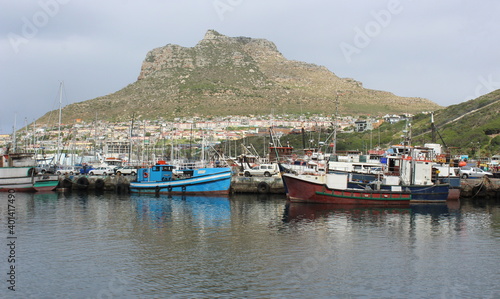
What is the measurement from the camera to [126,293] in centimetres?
2041

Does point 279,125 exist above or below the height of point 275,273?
above

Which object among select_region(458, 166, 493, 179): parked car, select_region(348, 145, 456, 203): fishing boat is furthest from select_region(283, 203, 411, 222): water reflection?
select_region(458, 166, 493, 179): parked car

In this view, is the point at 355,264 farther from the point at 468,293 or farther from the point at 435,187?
the point at 435,187

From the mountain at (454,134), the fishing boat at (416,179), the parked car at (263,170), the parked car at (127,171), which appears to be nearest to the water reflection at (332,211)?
the fishing boat at (416,179)

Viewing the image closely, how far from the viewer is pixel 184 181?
56094 mm

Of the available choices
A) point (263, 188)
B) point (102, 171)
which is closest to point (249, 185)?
point (263, 188)

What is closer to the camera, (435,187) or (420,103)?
(435,187)

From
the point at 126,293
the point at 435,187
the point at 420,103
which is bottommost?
the point at 126,293

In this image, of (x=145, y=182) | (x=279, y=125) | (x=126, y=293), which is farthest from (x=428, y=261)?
(x=279, y=125)

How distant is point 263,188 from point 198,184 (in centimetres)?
730

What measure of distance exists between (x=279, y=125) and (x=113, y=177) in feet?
301

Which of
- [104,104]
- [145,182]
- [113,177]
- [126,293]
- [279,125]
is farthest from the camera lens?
[104,104]

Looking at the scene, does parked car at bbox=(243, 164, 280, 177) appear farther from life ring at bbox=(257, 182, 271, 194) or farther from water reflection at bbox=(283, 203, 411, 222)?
water reflection at bbox=(283, 203, 411, 222)

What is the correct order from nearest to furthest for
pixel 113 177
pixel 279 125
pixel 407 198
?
pixel 407 198 → pixel 113 177 → pixel 279 125
